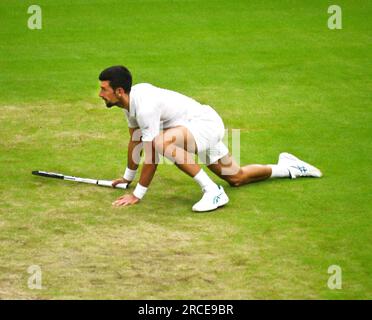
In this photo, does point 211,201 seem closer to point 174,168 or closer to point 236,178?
point 236,178

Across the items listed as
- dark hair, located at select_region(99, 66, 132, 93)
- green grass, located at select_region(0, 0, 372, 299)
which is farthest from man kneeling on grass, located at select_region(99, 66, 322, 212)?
green grass, located at select_region(0, 0, 372, 299)

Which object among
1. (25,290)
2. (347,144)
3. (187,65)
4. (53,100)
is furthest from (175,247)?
(187,65)

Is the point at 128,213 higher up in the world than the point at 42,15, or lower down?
lower down

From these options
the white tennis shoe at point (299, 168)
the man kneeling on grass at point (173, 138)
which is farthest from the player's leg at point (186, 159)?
the white tennis shoe at point (299, 168)

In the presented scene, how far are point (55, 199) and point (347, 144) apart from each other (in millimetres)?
3423

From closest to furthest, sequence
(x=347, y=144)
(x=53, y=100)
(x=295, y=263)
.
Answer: (x=295, y=263) < (x=347, y=144) < (x=53, y=100)

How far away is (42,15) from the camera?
1560 cm

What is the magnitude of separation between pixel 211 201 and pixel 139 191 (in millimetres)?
692

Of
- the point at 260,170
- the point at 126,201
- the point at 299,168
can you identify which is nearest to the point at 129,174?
the point at 126,201

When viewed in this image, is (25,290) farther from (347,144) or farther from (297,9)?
(297,9)

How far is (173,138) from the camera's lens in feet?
28.3

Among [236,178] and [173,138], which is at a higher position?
[173,138]

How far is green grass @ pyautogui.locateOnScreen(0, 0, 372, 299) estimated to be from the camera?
287 inches

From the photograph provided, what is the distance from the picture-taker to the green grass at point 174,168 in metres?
7.28
